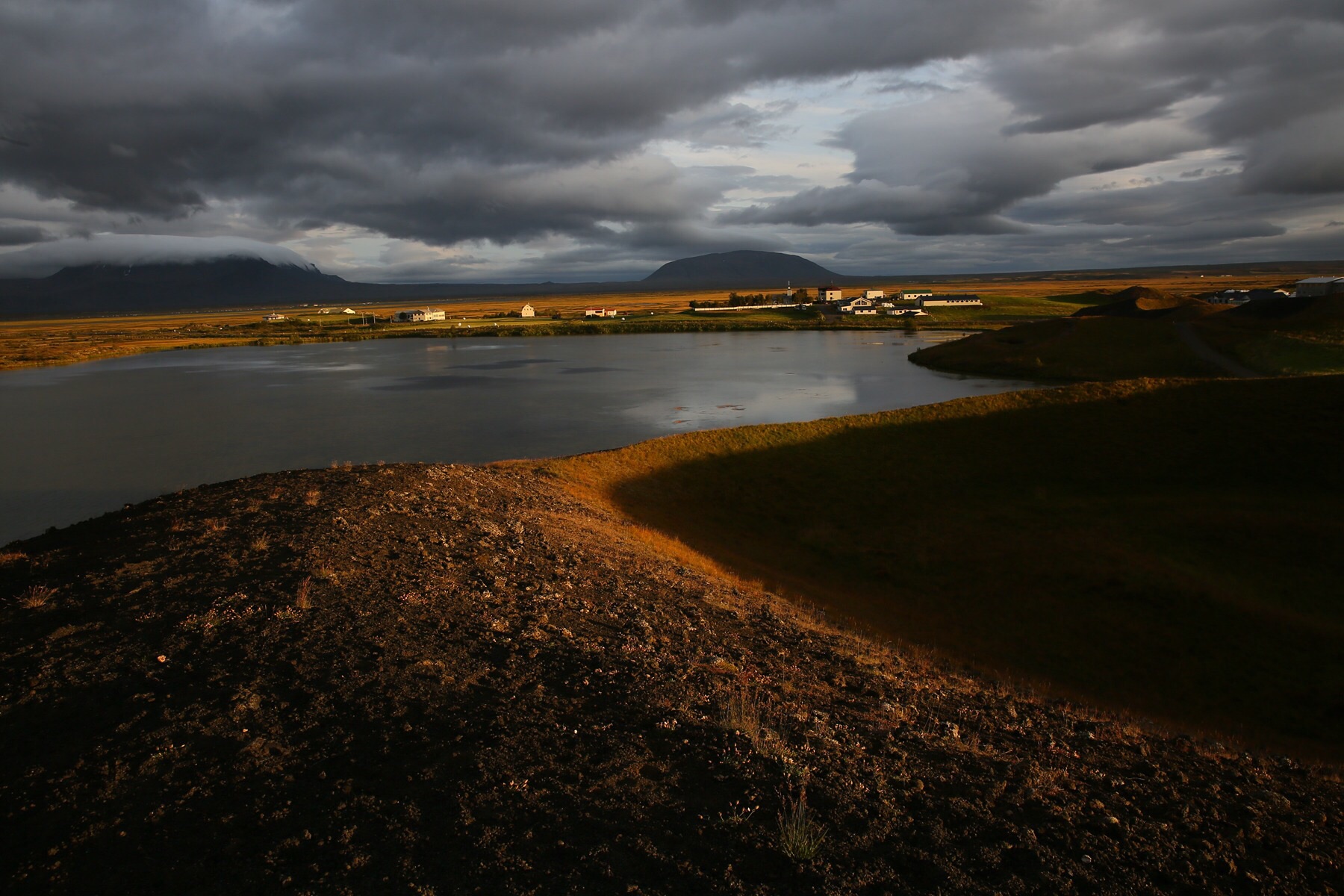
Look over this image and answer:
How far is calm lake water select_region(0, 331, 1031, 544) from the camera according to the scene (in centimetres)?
2939

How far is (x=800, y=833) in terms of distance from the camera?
5.29 metres

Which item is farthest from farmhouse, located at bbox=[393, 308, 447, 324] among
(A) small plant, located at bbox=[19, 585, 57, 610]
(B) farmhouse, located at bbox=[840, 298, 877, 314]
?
(A) small plant, located at bbox=[19, 585, 57, 610]

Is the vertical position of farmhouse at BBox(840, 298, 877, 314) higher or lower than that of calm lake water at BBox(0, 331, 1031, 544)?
higher

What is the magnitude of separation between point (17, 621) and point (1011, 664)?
1499 cm

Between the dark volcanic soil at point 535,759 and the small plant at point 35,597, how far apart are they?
0.11 meters

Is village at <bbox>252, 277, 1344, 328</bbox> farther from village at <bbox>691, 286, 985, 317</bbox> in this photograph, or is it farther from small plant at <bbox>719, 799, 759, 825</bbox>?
small plant at <bbox>719, 799, 759, 825</bbox>

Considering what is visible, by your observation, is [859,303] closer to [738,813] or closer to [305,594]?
[305,594]

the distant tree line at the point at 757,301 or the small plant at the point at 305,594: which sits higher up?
the distant tree line at the point at 757,301

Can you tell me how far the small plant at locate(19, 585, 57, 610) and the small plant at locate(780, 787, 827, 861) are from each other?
10455 mm

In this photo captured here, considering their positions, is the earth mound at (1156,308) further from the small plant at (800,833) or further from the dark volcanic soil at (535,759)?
the small plant at (800,833)

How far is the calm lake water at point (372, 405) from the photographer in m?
29.4

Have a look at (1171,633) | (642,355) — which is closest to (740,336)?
(642,355)

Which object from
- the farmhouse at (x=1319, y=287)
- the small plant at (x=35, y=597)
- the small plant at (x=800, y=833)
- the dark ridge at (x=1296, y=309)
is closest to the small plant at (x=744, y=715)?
the small plant at (x=800, y=833)

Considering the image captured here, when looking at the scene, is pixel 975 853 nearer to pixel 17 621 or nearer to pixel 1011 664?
pixel 1011 664
